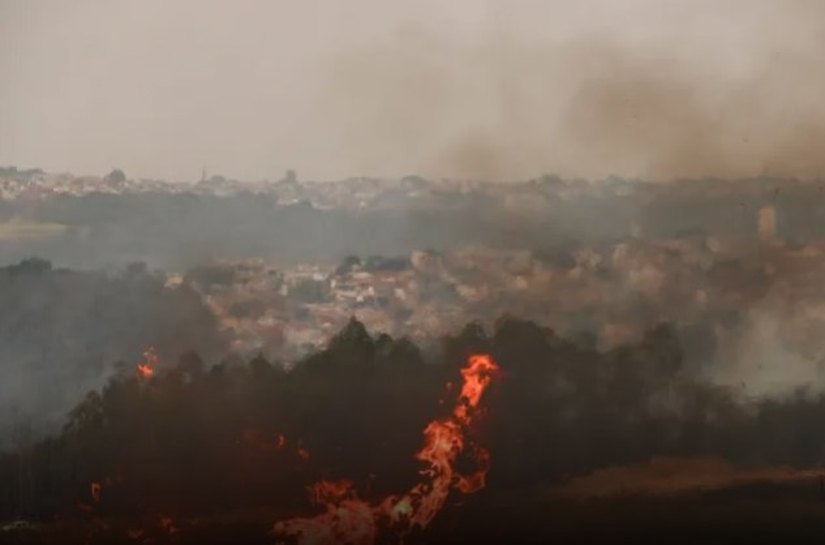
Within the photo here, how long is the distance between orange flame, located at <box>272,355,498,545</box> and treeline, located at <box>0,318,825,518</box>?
44 mm

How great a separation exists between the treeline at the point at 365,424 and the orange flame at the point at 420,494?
0.04m

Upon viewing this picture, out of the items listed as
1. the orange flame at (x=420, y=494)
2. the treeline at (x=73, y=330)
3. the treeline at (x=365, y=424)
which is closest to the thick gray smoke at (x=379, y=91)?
the treeline at (x=73, y=330)

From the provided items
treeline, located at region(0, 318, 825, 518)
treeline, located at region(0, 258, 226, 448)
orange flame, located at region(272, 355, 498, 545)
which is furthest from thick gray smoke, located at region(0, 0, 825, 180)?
orange flame, located at region(272, 355, 498, 545)

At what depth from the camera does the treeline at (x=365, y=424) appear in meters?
4.44

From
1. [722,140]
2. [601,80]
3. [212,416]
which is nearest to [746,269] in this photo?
[722,140]

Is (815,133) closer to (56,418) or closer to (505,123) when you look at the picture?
(505,123)

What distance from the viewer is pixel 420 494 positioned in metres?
4.49

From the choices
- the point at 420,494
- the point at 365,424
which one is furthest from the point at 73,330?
the point at 420,494

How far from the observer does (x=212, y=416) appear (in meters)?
4.46

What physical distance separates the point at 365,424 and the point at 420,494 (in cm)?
32

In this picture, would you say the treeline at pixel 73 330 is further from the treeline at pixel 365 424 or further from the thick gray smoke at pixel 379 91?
the thick gray smoke at pixel 379 91

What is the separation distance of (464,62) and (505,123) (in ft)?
0.88

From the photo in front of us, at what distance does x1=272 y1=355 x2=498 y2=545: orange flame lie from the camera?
4469mm

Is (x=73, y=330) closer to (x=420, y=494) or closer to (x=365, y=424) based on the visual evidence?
(x=365, y=424)
